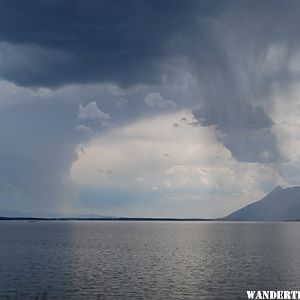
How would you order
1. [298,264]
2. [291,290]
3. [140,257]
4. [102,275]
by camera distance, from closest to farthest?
1. [291,290]
2. [102,275]
3. [298,264]
4. [140,257]

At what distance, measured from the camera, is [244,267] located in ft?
364

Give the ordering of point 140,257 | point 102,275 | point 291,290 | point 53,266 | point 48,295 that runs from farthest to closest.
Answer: point 140,257 → point 53,266 → point 102,275 → point 291,290 → point 48,295

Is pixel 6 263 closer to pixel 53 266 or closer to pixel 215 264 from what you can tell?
pixel 53 266

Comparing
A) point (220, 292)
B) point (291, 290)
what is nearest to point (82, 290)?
point (220, 292)

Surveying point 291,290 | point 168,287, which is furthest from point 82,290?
point 291,290

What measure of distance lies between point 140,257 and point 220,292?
59.7m

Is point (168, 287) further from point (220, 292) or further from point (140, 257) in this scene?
point (140, 257)

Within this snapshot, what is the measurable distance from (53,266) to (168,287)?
38784mm

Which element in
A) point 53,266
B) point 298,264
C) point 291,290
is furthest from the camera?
point 298,264

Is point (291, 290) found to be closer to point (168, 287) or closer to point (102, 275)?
point (168, 287)

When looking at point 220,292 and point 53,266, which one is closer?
point 220,292

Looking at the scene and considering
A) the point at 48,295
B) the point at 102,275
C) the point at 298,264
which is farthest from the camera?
the point at 298,264

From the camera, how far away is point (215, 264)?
384 ft

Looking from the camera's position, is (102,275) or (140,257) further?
(140,257)
